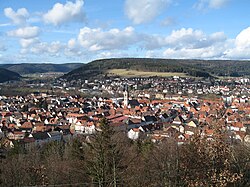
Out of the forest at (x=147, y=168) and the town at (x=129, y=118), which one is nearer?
the forest at (x=147, y=168)

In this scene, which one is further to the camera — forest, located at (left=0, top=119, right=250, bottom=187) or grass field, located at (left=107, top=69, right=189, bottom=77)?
grass field, located at (left=107, top=69, right=189, bottom=77)

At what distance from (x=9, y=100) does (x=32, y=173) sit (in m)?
72.9

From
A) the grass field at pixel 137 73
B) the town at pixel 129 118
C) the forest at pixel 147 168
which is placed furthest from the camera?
the grass field at pixel 137 73

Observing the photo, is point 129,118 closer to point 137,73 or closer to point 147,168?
point 147,168

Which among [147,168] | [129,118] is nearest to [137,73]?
[129,118]

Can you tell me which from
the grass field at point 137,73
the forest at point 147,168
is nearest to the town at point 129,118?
the forest at point 147,168

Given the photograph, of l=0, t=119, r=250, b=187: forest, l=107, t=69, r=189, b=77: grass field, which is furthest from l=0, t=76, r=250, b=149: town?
l=107, t=69, r=189, b=77: grass field

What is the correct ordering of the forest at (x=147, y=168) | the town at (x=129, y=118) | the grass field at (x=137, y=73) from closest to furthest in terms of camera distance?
the forest at (x=147, y=168), the town at (x=129, y=118), the grass field at (x=137, y=73)

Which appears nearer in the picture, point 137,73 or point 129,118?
point 129,118

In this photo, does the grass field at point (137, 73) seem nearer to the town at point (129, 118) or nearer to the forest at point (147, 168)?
the town at point (129, 118)

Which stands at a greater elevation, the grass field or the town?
the grass field

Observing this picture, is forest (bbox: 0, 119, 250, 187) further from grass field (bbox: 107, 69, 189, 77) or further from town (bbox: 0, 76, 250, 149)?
grass field (bbox: 107, 69, 189, 77)

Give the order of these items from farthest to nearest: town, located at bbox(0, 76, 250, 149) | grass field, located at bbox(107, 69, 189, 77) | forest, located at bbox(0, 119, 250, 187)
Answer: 1. grass field, located at bbox(107, 69, 189, 77)
2. town, located at bbox(0, 76, 250, 149)
3. forest, located at bbox(0, 119, 250, 187)

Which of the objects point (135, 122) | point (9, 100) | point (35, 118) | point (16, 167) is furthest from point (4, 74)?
point (16, 167)
